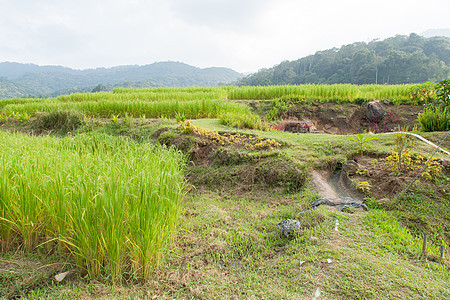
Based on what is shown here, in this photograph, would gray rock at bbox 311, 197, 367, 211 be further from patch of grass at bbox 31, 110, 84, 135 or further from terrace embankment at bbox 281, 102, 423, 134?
patch of grass at bbox 31, 110, 84, 135

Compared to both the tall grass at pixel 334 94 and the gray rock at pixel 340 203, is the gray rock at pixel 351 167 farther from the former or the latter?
the tall grass at pixel 334 94

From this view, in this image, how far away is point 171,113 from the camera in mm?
8719

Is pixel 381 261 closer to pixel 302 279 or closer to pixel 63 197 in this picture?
pixel 302 279

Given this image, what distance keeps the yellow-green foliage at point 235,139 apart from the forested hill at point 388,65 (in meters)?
33.8

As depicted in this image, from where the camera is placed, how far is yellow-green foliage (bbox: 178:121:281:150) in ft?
16.1

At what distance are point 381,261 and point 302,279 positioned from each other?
2.22ft

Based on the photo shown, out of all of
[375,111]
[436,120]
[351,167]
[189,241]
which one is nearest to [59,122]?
[189,241]

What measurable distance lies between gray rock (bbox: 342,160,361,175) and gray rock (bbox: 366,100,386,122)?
529cm

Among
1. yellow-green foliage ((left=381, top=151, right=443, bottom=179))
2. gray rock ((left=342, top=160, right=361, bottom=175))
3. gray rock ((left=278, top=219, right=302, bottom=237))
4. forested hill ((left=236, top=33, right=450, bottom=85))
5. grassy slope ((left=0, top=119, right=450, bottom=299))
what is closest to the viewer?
grassy slope ((left=0, top=119, right=450, bottom=299))

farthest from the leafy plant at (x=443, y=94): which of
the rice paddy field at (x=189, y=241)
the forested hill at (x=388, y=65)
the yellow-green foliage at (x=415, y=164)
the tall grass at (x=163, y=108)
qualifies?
the forested hill at (x=388, y=65)

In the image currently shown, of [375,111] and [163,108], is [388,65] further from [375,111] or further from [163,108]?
[163,108]

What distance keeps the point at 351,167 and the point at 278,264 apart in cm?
235

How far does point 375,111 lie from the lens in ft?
26.9

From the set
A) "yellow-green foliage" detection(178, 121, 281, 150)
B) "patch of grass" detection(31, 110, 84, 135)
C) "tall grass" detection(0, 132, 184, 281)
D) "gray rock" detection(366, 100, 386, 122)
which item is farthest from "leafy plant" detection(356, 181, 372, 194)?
"patch of grass" detection(31, 110, 84, 135)
